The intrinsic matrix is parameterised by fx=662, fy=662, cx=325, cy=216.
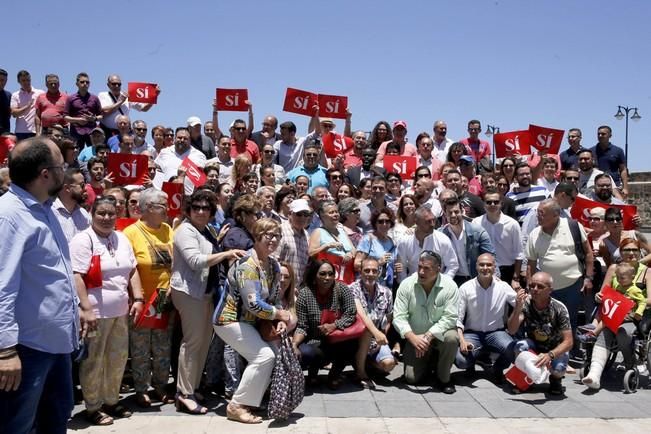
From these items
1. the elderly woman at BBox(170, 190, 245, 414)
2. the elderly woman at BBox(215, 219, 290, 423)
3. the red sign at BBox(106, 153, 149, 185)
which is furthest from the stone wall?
the elderly woman at BBox(170, 190, 245, 414)

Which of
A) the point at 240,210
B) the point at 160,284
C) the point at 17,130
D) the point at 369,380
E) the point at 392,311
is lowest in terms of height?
the point at 369,380

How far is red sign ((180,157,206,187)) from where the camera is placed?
26.9 feet

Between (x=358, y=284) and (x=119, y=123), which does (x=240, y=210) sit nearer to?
(x=358, y=284)

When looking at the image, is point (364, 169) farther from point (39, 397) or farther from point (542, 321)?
point (39, 397)

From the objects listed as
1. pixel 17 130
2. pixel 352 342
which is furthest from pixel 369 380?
pixel 17 130

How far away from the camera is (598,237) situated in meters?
8.24

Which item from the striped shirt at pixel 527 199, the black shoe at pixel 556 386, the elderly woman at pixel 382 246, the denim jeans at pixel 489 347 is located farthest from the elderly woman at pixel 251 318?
the striped shirt at pixel 527 199

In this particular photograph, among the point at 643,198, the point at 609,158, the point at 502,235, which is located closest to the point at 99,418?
the point at 502,235

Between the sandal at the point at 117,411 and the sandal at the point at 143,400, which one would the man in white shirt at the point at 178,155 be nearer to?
the sandal at the point at 143,400

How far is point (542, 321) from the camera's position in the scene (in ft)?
22.2

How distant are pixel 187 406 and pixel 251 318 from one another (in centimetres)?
95

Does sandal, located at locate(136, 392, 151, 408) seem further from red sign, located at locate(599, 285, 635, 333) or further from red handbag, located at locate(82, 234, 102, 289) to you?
red sign, located at locate(599, 285, 635, 333)

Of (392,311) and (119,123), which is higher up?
(119,123)

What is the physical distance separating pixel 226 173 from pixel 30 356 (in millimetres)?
6311
